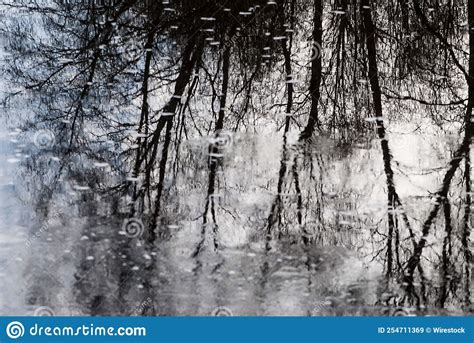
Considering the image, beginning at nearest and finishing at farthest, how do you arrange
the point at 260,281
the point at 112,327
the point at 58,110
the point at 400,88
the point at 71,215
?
the point at 112,327, the point at 260,281, the point at 71,215, the point at 58,110, the point at 400,88

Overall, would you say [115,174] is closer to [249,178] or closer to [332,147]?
[249,178]

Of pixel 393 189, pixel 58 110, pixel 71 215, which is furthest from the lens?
pixel 58 110

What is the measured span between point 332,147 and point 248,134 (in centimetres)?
52

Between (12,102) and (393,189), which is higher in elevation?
(12,102)

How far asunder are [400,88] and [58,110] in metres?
2.32

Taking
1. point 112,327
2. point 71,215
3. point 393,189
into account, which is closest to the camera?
point 112,327

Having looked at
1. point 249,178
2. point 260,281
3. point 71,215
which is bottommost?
point 260,281

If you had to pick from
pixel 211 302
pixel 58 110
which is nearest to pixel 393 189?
pixel 211 302

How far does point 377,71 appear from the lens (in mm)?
4367

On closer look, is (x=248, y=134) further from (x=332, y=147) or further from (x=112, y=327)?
(x=112, y=327)

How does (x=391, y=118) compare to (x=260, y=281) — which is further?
(x=391, y=118)

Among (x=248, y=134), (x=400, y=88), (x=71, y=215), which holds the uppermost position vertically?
(x=400, y=88)

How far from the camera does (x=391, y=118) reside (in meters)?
3.86

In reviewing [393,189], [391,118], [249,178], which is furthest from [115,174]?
[391,118]
